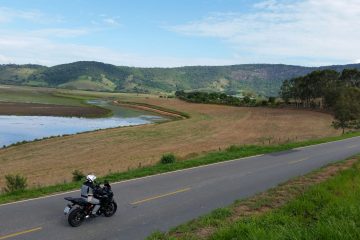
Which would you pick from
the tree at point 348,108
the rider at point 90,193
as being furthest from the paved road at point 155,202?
the tree at point 348,108

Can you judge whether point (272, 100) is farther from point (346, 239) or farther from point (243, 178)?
point (346, 239)

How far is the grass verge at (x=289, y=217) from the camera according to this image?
26.2ft

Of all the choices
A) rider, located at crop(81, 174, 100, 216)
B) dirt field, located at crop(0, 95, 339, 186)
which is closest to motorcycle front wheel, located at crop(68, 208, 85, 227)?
rider, located at crop(81, 174, 100, 216)

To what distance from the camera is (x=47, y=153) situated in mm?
39094

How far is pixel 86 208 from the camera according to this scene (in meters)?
12.5

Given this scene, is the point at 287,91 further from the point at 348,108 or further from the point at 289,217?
the point at 289,217

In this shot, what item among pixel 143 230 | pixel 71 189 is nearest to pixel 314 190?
pixel 143 230

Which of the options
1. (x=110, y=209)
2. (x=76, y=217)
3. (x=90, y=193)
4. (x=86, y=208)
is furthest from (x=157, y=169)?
(x=76, y=217)

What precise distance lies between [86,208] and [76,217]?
20.6 inches

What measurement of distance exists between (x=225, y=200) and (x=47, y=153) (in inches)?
1097

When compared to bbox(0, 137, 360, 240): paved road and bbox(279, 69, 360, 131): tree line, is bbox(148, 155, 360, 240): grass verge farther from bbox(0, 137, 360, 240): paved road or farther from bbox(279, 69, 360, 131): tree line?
bbox(279, 69, 360, 131): tree line

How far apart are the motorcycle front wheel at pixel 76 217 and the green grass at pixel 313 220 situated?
438 centimetres

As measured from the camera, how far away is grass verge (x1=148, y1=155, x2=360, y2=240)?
799 cm

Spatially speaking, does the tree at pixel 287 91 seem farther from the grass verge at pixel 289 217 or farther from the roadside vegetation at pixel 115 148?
the grass verge at pixel 289 217
